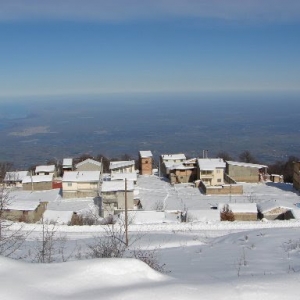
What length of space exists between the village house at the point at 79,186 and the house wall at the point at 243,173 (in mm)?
12762

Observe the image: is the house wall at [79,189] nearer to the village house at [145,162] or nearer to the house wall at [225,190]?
the house wall at [225,190]

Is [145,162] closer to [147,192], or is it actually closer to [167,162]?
[167,162]

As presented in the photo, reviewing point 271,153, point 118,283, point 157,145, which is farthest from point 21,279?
point 157,145

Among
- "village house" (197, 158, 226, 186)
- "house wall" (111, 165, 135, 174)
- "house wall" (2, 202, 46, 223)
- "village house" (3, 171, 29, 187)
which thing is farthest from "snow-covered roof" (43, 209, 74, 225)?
"house wall" (111, 165, 135, 174)

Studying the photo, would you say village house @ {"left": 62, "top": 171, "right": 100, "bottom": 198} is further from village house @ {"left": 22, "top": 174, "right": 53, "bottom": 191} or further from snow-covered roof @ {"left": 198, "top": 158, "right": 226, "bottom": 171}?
snow-covered roof @ {"left": 198, "top": 158, "right": 226, "bottom": 171}

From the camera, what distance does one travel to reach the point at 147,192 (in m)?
32.0

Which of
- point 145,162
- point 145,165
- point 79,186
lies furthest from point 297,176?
point 79,186

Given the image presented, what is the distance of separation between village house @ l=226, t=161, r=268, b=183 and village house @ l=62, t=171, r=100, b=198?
42.1ft

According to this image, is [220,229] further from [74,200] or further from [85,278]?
[74,200]

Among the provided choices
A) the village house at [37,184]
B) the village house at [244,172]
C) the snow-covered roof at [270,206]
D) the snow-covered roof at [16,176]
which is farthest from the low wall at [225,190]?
the snow-covered roof at [16,176]

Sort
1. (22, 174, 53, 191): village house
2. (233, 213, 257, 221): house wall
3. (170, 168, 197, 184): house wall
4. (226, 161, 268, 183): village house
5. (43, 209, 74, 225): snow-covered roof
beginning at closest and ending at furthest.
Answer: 1. (43, 209, 74, 225): snow-covered roof
2. (233, 213, 257, 221): house wall
3. (22, 174, 53, 191): village house
4. (226, 161, 268, 183): village house
5. (170, 168, 197, 184): house wall

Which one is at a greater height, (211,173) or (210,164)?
(210,164)

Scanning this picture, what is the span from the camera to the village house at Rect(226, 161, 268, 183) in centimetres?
3609

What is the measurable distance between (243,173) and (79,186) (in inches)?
598
